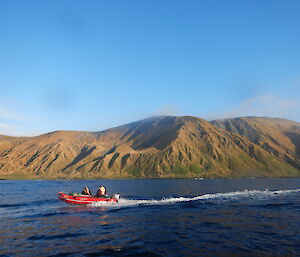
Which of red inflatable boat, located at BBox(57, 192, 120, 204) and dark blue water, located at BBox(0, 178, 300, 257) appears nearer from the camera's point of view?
dark blue water, located at BBox(0, 178, 300, 257)

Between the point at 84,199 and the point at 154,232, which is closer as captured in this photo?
the point at 154,232

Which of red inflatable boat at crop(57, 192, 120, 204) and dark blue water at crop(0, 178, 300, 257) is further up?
red inflatable boat at crop(57, 192, 120, 204)

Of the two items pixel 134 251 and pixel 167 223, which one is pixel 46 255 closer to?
pixel 134 251

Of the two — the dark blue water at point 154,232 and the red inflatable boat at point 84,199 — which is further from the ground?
the red inflatable boat at point 84,199

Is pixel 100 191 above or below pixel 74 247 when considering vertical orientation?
above

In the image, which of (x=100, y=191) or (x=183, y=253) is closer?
(x=183, y=253)

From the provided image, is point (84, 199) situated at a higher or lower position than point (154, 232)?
higher

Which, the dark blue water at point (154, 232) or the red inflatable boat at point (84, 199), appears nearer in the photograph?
the dark blue water at point (154, 232)

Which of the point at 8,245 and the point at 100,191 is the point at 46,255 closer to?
the point at 8,245

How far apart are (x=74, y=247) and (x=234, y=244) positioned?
1187 cm

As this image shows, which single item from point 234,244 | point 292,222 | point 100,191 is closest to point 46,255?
point 234,244

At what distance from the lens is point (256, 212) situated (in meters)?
34.3

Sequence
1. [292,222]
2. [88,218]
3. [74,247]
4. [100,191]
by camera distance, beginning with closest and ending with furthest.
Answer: [74,247]
[292,222]
[88,218]
[100,191]

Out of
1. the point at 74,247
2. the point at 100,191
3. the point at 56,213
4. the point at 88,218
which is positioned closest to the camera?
the point at 74,247
